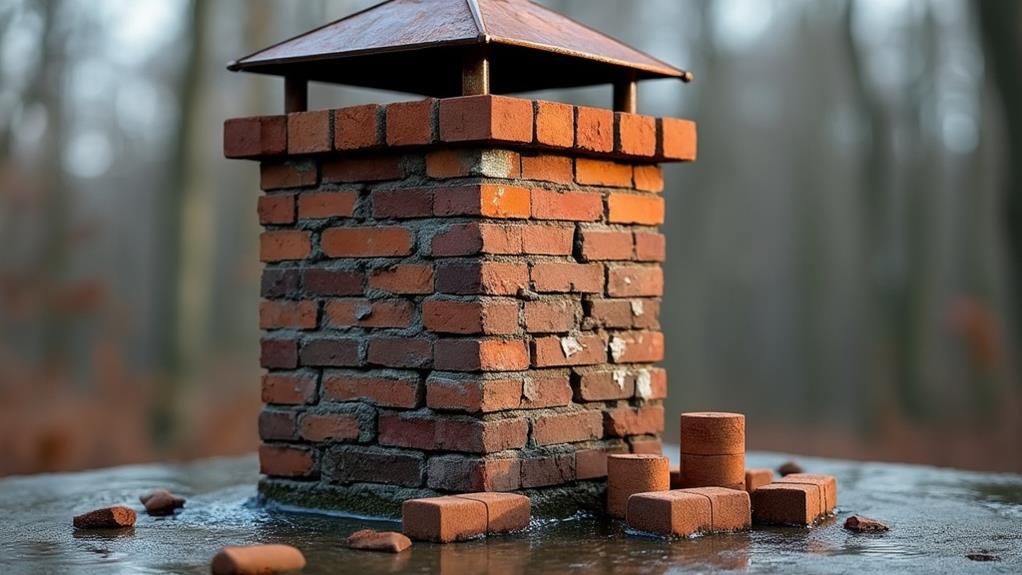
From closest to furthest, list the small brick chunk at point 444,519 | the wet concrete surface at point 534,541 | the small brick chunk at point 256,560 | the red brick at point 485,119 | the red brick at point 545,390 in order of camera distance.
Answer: the small brick chunk at point 256,560, the wet concrete surface at point 534,541, the small brick chunk at point 444,519, the red brick at point 485,119, the red brick at point 545,390

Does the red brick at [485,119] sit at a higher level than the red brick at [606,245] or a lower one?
higher

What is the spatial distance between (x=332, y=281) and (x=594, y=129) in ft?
3.04

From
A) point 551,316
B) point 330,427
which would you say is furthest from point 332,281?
point 551,316

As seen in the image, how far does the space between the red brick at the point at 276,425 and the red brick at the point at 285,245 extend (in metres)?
0.49

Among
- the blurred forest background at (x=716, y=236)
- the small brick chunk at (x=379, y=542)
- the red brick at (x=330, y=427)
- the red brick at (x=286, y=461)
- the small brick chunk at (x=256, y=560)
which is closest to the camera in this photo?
the small brick chunk at (x=256, y=560)

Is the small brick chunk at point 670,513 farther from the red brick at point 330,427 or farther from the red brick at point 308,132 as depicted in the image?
the red brick at point 308,132

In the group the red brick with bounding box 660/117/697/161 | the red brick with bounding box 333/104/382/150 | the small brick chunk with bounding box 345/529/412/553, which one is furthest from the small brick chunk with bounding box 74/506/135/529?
the red brick with bounding box 660/117/697/161

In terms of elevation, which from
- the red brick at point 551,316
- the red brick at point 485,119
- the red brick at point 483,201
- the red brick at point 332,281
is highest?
the red brick at point 485,119

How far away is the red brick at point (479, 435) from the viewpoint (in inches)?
146

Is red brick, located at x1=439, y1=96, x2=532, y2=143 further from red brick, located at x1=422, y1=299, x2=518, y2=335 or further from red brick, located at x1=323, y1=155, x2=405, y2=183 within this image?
red brick, located at x1=422, y1=299, x2=518, y2=335

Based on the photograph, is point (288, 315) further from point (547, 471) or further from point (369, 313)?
point (547, 471)

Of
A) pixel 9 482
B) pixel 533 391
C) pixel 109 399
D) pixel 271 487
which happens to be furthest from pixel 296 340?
pixel 109 399

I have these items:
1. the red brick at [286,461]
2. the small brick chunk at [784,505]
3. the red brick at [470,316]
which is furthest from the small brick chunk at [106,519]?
the small brick chunk at [784,505]

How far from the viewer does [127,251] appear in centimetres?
2373
